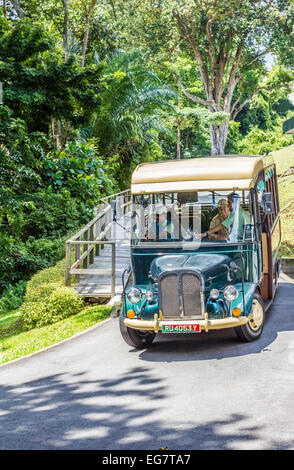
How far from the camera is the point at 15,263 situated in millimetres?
18469

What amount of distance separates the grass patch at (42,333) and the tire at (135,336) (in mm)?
1995

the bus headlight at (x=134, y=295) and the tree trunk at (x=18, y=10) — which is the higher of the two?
the tree trunk at (x=18, y=10)

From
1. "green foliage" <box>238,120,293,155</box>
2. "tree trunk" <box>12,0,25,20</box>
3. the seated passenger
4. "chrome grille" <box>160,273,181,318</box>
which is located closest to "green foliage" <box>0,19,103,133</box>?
"tree trunk" <box>12,0,25,20</box>

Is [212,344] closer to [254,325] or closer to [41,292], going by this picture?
[254,325]

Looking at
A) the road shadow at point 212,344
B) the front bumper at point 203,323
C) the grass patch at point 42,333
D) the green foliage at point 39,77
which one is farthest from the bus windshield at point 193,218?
the green foliage at point 39,77

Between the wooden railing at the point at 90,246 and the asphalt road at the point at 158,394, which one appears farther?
the wooden railing at the point at 90,246

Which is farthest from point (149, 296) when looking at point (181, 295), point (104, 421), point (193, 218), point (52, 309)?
point (52, 309)

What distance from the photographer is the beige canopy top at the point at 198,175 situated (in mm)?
9289

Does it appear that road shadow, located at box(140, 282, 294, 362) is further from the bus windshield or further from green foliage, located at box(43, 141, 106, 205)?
green foliage, located at box(43, 141, 106, 205)

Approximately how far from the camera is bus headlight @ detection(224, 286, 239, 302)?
8.26 m

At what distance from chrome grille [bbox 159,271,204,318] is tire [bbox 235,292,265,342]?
91 cm

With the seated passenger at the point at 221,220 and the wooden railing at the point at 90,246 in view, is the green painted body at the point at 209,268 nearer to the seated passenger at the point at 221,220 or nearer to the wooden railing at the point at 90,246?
the seated passenger at the point at 221,220

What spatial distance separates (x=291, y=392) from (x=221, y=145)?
31.5 metres
